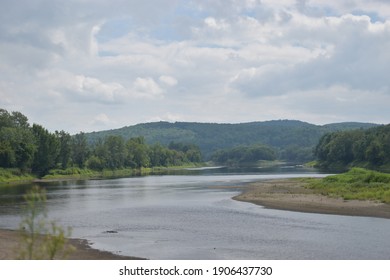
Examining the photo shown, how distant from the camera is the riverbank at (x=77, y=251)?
29.2 metres

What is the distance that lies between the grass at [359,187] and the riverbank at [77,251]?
1351 inches

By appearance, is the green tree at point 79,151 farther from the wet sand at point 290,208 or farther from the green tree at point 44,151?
the wet sand at point 290,208

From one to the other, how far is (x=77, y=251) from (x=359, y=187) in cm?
4768

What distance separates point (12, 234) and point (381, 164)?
5810 inches

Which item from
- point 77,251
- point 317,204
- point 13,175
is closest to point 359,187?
point 317,204

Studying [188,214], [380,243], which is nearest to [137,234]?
[188,214]

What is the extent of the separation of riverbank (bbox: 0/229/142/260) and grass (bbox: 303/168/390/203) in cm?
3431

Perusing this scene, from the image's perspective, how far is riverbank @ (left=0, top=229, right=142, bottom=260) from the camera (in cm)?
2925

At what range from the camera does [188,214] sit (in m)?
51.7

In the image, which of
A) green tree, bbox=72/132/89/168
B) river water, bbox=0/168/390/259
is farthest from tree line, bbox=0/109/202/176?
river water, bbox=0/168/390/259

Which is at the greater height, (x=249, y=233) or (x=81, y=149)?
(x=81, y=149)

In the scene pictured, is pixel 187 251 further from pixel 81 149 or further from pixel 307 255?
pixel 81 149

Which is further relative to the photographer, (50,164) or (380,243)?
(50,164)

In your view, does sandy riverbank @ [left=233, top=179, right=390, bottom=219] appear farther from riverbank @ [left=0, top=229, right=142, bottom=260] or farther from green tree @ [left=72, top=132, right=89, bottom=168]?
green tree @ [left=72, top=132, right=89, bottom=168]
